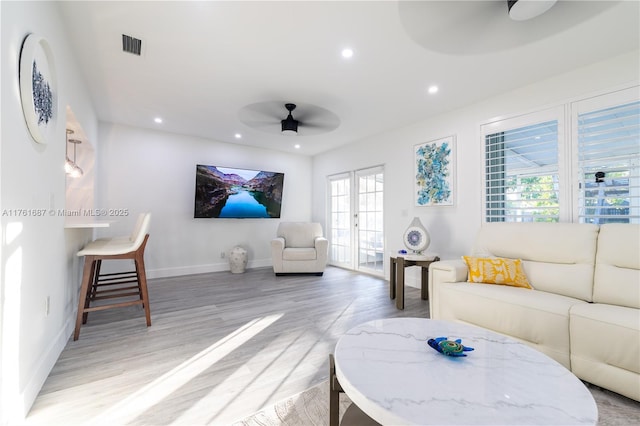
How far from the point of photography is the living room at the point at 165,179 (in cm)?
Result: 137

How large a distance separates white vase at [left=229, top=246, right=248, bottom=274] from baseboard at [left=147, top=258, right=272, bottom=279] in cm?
32

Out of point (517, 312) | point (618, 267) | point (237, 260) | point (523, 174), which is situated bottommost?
point (237, 260)

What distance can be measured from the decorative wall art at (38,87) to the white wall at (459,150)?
332cm

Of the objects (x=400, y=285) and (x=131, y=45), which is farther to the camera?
(x=400, y=285)

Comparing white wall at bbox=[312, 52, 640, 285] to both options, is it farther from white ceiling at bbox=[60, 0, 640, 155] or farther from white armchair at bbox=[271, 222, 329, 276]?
white armchair at bbox=[271, 222, 329, 276]

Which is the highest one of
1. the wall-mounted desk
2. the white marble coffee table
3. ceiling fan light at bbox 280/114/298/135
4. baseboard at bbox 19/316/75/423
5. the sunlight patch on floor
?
ceiling fan light at bbox 280/114/298/135

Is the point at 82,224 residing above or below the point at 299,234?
above

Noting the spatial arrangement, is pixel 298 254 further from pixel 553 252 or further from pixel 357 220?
pixel 553 252

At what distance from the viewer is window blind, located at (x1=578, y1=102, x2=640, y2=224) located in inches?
91.2

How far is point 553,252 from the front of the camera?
7.72 feet

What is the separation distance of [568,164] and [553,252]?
3.09 feet

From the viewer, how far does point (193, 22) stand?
80.0 inches

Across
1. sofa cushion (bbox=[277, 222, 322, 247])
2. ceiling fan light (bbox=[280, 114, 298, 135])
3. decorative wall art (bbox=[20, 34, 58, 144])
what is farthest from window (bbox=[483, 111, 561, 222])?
decorative wall art (bbox=[20, 34, 58, 144])

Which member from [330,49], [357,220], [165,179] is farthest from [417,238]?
[165,179]
